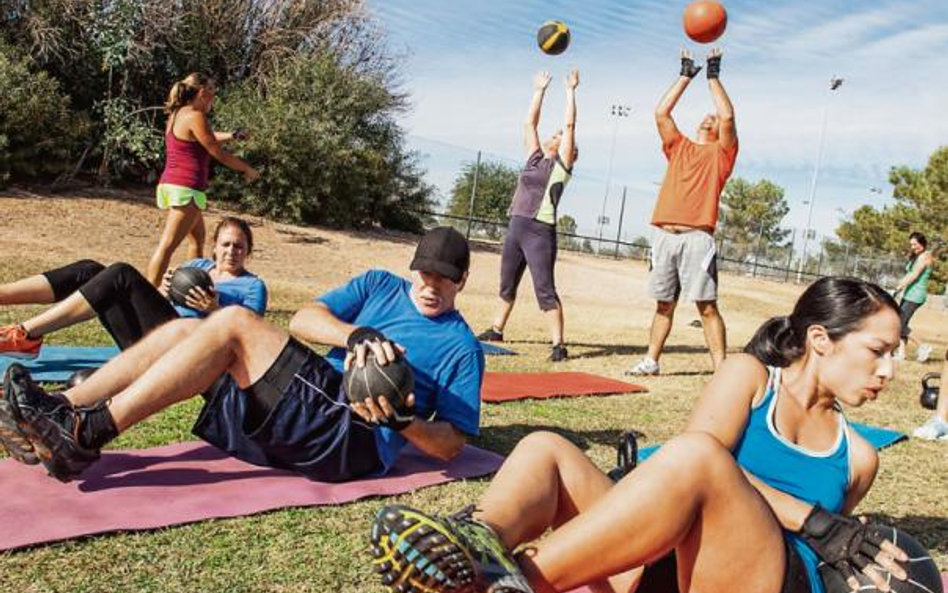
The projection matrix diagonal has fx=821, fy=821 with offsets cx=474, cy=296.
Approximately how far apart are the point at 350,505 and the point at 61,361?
2.96 m

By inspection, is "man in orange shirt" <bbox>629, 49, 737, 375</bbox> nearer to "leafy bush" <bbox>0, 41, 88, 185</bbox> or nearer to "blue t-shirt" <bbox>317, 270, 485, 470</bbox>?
"blue t-shirt" <bbox>317, 270, 485, 470</bbox>

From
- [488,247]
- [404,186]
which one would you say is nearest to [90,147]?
[404,186]

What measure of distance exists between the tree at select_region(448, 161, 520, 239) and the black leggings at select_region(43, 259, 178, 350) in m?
19.1

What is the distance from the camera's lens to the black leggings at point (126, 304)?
4.03m

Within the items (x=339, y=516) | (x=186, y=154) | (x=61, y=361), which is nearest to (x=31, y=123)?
(x=186, y=154)

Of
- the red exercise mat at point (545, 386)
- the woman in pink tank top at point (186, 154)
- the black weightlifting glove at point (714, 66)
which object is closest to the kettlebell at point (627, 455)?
the red exercise mat at point (545, 386)

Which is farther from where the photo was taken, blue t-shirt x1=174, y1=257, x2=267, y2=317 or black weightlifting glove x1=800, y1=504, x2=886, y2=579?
blue t-shirt x1=174, y1=257, x2=267, y2=317

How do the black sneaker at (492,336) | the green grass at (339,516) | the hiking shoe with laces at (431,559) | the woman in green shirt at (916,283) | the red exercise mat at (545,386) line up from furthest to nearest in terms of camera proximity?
the woman in green shirt at (916,283) → the black sneaker at (492,336) → the red exercise mat at (545,386) → the green grass at (339,516) → the hiking shoe with laces at (431,559)

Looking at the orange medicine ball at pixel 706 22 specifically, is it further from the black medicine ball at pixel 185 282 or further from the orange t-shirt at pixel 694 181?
the black medicine ball at pixel 185 282

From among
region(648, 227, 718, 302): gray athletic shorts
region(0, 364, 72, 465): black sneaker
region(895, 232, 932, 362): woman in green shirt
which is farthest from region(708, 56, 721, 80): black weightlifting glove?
region(895, 232, 932, 362): woman in green shirt

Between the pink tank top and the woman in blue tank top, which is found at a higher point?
the pink tank top

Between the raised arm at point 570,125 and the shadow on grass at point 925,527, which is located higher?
the raised arm at point 570,125

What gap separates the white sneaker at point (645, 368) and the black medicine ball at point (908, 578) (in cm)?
552

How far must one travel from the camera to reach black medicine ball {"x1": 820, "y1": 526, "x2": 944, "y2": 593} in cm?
207
